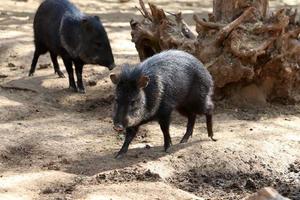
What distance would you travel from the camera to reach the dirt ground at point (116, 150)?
492 centimetres

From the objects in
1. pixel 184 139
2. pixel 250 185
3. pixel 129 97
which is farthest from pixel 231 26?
pixel 250 185

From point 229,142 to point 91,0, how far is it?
8.09 meters

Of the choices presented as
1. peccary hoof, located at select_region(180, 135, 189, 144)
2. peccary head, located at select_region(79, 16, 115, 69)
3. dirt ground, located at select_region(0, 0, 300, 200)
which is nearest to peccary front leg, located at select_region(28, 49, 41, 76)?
dirt ground, located at select_region(0, 0, 300, 200)

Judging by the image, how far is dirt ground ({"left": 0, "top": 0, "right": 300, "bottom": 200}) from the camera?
492 centimetres

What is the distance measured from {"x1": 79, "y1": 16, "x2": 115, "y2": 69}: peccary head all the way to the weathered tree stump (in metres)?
0.52

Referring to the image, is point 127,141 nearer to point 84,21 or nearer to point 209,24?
point 209,24

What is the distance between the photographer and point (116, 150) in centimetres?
586

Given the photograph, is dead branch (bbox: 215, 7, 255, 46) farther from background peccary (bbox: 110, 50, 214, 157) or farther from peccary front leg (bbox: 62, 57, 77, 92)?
peccary front leg (bbox: 62, 57, 77, 92)

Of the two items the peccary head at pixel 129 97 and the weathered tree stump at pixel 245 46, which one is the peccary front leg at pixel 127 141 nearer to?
A: the peccary head at pixel 129 97

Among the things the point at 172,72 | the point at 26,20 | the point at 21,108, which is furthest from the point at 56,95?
the point at 26,20

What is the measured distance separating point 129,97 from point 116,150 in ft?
2.27

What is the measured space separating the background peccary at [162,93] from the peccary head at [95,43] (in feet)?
6.24

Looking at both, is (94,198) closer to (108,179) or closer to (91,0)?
(108,179)

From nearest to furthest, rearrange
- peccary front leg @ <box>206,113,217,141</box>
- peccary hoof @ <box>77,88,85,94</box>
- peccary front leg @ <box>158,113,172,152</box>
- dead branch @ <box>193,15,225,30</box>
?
peccary front leg @ <box>158,113,172,152</box> → peccary front leg @ <box>206,113,217,141</box> → dead branch @ <box>193,15,225,30</box> → peccary hoof @ <box>77,88,85,94</box>
